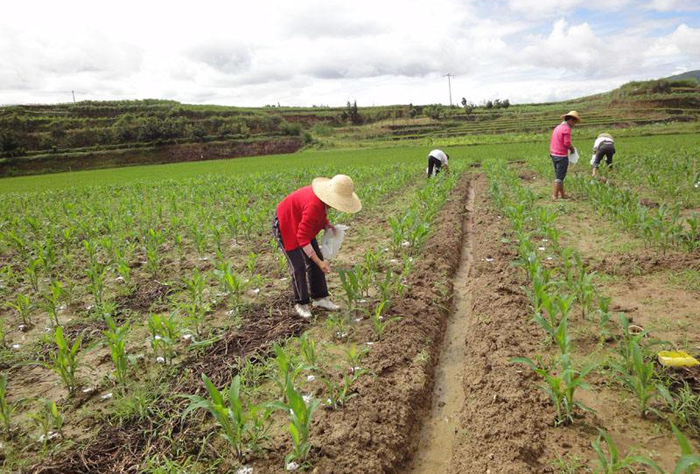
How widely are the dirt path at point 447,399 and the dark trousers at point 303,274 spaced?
1.49 meters

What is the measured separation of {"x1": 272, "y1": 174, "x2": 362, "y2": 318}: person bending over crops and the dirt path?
4.34 ft

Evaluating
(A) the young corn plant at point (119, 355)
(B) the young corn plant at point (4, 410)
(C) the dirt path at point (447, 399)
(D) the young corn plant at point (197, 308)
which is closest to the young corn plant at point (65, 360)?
(A) the young corn plant at point (119, 355)

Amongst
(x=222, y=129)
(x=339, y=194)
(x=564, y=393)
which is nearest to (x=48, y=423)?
(x=339, y=194)

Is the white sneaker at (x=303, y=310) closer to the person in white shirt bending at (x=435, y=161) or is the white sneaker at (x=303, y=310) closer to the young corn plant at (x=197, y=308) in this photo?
the young corn plant at (x=197, y=308)

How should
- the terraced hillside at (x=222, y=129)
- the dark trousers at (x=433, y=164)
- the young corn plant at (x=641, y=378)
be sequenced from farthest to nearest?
the terraced hillside at (x=222, y=129) → the dark trousers at (x=433, y=164) → the young corn plant at (x=641, y=378)

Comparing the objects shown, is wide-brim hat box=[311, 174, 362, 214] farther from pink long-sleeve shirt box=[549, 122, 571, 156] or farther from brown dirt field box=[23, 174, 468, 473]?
pink long-sleeve shirt box=[549, 122, 571, 156]

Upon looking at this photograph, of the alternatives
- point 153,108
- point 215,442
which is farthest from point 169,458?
point 153,108

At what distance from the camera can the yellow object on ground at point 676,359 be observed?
9.00 feet

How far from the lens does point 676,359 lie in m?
2.77

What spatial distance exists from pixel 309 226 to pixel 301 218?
8.2 inches

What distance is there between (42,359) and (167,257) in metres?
3.15

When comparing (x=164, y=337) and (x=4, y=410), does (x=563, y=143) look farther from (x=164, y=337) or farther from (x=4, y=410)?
(x=4, y=410)

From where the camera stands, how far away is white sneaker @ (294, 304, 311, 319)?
4238 mm

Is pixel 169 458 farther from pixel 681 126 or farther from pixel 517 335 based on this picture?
pixel 681 126
